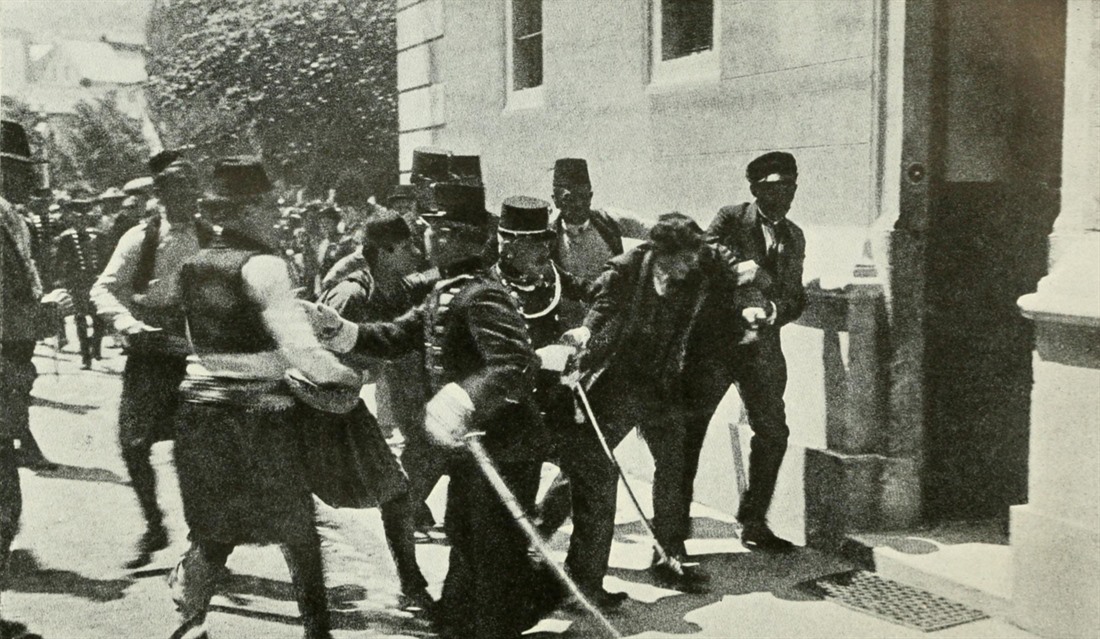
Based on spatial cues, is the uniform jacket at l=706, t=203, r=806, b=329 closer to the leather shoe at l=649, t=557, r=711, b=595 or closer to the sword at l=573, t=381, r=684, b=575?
the sword at l=573, t=381, r=684, b=575

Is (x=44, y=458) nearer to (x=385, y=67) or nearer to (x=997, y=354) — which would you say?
(x=385, y=67)

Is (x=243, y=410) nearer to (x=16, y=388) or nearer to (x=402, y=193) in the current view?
(x=16, y=388)

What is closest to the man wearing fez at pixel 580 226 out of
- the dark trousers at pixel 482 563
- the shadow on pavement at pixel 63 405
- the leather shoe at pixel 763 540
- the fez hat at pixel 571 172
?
the fez hat at pixel 571 172

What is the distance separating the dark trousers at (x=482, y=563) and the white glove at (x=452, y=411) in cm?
13

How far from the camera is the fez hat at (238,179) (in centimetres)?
432

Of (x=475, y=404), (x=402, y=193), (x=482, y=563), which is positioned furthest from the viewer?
(x=402, y=193)

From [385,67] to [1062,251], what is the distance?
11.1 ft

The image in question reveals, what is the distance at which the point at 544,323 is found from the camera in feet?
15.9

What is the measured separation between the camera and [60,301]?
4.73 meters

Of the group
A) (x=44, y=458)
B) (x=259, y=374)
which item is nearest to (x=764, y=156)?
(x=259, y=374)

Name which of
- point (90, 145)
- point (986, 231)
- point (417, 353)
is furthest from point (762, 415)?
point (90, 145)

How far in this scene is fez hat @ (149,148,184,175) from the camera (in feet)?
15.2

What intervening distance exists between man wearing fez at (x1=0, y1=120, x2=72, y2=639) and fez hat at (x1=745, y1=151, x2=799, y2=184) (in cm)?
330

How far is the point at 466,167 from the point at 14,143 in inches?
85.3
